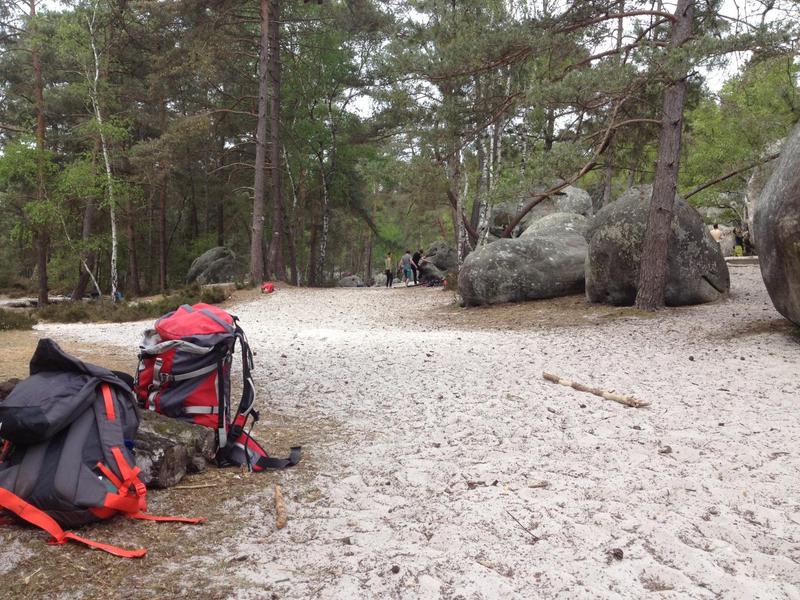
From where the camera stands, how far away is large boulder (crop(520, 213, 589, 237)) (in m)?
13.7

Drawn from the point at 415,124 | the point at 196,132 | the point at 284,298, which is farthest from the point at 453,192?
the point at 196,132

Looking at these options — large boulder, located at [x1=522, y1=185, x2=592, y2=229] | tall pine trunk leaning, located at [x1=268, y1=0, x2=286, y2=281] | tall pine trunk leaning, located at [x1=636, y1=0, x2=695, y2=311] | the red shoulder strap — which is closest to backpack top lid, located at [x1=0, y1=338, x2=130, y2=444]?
the red shoulder strap

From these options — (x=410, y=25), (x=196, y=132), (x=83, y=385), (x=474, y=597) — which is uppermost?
(x=410, y=25)

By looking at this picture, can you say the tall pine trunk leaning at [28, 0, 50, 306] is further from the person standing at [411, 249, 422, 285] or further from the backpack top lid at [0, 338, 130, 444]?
the backpack top lid at [0, 338, 130, 444]

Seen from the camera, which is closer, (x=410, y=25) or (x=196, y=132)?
(x=410, y=25)

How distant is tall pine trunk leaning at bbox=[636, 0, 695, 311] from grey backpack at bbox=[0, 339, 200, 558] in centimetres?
869

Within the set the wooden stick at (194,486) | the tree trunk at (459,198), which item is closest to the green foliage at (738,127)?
the tree trunk at (459,198)

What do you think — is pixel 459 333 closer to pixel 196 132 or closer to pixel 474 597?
pixel 474 597

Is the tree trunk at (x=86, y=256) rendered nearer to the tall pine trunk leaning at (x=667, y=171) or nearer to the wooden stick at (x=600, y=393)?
the tall pine trunk leaning at (x=667, y=171)

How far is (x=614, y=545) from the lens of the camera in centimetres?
260

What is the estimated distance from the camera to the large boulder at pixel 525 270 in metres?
12.4

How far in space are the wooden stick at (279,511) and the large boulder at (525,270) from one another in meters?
9.93

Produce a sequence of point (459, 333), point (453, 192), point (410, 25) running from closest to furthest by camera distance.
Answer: point (459, 333) < point (410, 25) < point (453, 192)

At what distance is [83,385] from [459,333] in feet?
23.6
